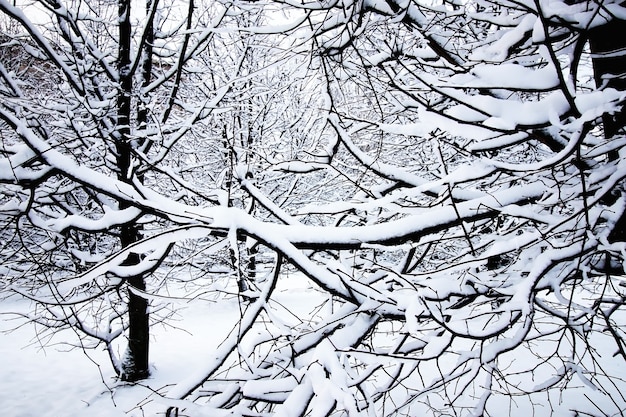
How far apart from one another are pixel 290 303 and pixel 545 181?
34.2ft

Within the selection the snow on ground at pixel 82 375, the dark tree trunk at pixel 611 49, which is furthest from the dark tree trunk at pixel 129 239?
the dark tree trunk at pixel 611 49

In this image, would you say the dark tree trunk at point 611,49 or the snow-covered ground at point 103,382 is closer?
the dark tree trunk at point 611,49

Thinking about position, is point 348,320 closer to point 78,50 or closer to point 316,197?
point 78,50

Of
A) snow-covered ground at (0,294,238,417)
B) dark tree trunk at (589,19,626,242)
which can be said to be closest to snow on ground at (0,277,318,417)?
snow-covered ground at (0,294,238,417)

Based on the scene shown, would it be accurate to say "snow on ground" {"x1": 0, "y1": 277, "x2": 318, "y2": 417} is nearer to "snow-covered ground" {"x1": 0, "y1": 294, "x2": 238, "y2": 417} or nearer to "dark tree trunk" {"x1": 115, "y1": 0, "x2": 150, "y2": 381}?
"snow-covered ground" {"x1": 0, "y1": 294, "x2": 238, "y2": 417}

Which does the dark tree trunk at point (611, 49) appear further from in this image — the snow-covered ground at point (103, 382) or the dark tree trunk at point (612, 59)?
the snow-covered ground at point (103, 382)

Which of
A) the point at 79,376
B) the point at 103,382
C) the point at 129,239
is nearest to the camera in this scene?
the point at 103,382

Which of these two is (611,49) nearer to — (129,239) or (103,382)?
(103,382)

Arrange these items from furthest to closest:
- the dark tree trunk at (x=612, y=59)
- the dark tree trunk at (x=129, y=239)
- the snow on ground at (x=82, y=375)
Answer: the snow on ground at (x=82, y=375) → the dark tree trunk at (x=129, y=239) → the dark tree trunk at (x=612, y=59)

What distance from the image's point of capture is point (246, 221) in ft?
5.84

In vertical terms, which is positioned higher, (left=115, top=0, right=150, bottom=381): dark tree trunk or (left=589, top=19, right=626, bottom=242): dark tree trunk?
(left=115, top=0, right=150, bottom=381): dark tree trunk

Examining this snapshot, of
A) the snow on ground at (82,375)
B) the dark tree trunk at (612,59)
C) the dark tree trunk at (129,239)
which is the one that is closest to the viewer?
the dark tree trunk at (612,59)

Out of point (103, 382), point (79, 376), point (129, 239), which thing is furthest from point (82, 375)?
point (103, 382)

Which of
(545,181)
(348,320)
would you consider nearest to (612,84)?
(545,181)
